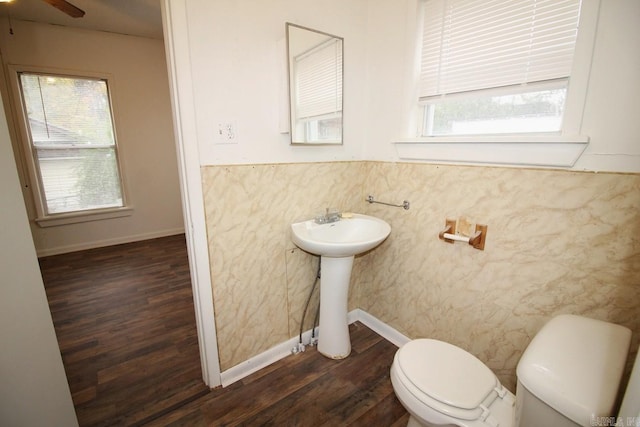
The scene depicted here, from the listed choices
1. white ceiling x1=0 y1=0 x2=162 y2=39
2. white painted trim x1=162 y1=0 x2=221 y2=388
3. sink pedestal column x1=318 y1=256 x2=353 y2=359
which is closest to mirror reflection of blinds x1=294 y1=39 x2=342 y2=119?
white painted trim x1=162 y1=0 x2=221 y2=388

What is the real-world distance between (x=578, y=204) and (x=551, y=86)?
1.64 ft

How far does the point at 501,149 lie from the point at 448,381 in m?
1.01

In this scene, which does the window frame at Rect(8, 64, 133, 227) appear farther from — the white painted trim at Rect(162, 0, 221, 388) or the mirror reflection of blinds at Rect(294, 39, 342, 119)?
the mirror reflection of blinds at Rect(294, 39, 342, 119)

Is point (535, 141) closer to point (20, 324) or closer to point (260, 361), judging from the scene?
point (260, 361)

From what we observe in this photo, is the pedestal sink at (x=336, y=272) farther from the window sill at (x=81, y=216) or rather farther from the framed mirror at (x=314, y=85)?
the window sill at (x=81, y=216)

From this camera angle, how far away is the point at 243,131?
4.72 ft

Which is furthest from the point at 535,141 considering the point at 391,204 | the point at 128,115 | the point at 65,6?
the point at 128,115

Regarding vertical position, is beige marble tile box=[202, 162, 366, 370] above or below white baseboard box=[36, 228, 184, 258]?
above

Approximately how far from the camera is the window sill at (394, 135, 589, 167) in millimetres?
1079

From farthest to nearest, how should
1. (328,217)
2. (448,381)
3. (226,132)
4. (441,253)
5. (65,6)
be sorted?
1. (65,6)
2. (328,217)
3. (441,253)
4. (226,132)
5. (448,381)

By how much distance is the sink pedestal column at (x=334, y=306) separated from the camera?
166 cm

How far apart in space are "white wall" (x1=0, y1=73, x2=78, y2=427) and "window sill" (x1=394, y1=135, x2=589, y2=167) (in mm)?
1668

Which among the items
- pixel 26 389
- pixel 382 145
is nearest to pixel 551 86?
pixel 382 145

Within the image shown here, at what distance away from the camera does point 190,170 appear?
1297 millimetres
